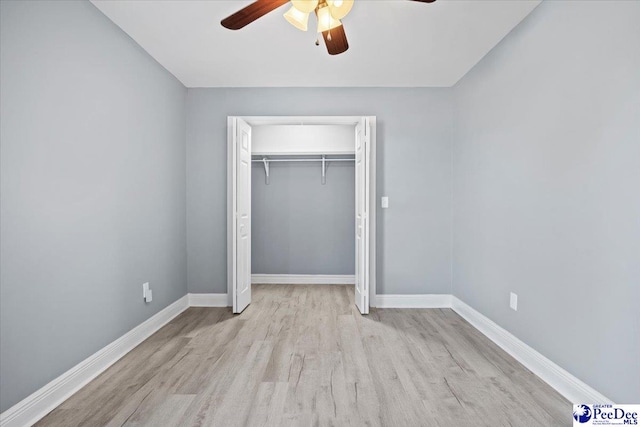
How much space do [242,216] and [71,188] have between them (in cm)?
194

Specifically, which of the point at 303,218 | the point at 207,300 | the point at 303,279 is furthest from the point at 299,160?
the point at 207,300

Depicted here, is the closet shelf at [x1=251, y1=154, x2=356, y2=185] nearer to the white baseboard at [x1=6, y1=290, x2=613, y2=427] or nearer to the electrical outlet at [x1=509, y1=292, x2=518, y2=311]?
the white baseboard at [x1=6, y1=290, x2=613, y2=427]

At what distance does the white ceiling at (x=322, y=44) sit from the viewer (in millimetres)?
2559

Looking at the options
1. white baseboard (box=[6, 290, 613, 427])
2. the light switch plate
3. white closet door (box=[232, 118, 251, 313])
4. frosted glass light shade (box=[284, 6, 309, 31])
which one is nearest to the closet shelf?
white closet door (box=[232, 118, 251, 313])

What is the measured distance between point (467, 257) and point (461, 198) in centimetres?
64

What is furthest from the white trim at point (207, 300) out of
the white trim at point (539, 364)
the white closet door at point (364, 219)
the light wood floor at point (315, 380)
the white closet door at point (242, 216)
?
the white trim at point (539, 364)

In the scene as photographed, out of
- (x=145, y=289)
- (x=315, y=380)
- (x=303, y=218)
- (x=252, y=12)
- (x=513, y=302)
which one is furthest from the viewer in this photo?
(x=303, y=218)

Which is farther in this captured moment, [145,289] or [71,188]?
[145,289]

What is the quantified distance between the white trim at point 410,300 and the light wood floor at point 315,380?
0.52m

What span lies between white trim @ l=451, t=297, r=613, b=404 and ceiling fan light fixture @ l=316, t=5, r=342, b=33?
2546 millimetres

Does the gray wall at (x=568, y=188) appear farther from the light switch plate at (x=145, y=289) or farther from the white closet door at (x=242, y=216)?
the light switch plate at (x=145, y=289)

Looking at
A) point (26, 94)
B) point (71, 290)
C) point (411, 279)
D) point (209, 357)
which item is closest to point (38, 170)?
point (26, 94)

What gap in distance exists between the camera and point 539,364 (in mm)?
2479

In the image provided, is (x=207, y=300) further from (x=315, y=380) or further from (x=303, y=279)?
(x=315, y=380)
